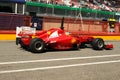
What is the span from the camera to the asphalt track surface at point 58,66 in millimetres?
8172

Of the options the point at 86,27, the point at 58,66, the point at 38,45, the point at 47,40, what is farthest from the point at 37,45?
the point at 86,27

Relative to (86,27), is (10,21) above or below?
above

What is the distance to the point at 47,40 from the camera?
12.5 m

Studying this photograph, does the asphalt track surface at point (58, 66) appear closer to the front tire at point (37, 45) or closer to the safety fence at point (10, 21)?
the front tire at point (37, 45)

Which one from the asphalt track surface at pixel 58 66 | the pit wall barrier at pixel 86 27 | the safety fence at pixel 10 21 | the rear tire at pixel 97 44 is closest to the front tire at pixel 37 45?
the asphalt track surface at pixel 58 66

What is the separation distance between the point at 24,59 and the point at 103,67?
2694 mm

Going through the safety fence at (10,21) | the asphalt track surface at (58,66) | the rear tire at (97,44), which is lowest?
the asphalt track surface at (58,66)

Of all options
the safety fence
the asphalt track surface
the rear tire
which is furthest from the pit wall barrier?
the asphalt track surface

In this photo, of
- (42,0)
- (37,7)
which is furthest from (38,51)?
(42,0)

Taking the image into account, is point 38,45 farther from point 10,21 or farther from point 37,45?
point 10,21

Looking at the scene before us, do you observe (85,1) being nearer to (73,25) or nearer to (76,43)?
(73,25)

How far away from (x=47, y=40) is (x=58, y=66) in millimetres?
3069

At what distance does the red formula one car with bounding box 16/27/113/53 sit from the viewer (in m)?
12.1

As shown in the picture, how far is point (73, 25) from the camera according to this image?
76.4ft
